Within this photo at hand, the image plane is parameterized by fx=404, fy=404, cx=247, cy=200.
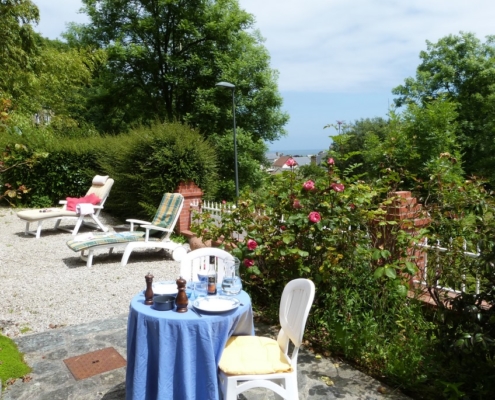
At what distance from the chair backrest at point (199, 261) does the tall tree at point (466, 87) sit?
20968mm

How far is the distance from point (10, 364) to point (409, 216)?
3.57m

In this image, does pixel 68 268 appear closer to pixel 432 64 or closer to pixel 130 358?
pixel 130 358

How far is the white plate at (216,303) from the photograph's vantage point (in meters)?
2.42

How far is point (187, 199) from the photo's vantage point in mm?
8883

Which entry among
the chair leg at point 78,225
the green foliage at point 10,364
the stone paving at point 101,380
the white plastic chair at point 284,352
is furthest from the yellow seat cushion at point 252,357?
the chair leg at point 78,225

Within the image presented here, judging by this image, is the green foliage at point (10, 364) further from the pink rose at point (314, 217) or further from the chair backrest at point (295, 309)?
the pink rose at point (314, 217)

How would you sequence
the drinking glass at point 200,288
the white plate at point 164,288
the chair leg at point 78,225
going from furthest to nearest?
the chair leg at point 78,225
the drinking glass at point 200,288
the white plate at point 164,288

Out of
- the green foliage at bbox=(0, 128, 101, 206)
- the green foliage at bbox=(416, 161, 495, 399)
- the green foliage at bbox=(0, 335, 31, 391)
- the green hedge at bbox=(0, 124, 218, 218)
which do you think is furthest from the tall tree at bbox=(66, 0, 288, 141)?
the green foliage at bbox=(416, 161, 495, 399)

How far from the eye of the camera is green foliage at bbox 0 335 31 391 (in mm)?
2953

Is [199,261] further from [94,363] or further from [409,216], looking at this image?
[409,216]

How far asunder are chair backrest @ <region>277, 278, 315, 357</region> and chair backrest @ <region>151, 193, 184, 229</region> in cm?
456

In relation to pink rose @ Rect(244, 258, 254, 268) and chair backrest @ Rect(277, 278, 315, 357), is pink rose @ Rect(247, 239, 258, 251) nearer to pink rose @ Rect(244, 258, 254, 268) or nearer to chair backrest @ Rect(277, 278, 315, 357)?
pink rose @ Rect(244, 258, 254, 268)

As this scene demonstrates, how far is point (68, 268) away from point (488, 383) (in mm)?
5704

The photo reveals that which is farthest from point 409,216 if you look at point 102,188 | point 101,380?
point 102,188
